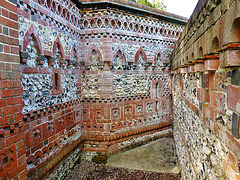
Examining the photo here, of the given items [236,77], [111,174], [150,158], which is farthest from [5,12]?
[150,158]

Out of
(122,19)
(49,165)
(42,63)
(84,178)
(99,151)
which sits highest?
(122,19)

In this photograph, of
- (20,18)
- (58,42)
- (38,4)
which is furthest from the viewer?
(58,42)

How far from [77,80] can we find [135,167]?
3.20 metres

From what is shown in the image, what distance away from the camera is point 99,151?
525 centimetres

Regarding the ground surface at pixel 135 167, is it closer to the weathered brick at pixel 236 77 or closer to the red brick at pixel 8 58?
the red brick at pixel 8 58

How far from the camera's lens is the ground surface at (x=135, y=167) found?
14.1 feet

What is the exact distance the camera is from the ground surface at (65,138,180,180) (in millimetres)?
4301

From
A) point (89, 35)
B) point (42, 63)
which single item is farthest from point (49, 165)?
point (89, 35)

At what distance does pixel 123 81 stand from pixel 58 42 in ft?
7.98

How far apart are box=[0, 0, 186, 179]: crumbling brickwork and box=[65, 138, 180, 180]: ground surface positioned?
1.28 ft

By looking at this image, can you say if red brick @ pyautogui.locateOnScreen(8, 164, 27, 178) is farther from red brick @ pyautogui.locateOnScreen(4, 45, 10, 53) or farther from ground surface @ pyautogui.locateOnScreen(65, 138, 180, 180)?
ground surface @ pyautogui.locateOnScreen(65, 138, 180, 180)

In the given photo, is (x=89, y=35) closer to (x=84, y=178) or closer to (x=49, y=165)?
(x=49, y=165)

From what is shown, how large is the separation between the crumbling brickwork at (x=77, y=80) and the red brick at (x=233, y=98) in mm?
2674

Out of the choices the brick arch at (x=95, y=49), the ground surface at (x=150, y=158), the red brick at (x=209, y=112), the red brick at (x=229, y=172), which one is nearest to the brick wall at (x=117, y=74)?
the brick arch at (x=95, y=49)
